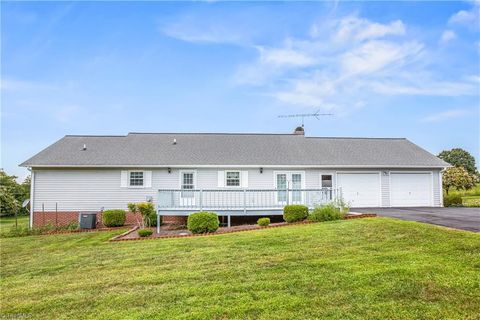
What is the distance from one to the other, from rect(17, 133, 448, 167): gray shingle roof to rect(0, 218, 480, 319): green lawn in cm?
865

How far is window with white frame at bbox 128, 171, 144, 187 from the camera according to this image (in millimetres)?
16844

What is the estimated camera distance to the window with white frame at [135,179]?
16.8 meters

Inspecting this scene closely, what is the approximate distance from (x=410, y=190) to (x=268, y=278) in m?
15.9

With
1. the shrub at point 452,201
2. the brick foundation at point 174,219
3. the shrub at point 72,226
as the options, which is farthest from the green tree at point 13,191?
the shrub at point 452,201

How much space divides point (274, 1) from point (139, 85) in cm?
1006

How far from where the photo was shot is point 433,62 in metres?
17.4

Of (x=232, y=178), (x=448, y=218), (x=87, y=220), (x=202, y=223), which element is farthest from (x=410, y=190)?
(x=87, y=220)

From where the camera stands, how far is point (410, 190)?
18406mm

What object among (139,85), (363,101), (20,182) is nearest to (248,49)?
(139,85)

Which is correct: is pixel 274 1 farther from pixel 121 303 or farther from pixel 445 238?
pixel 121 303

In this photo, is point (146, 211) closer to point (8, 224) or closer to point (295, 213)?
point (295, 213)

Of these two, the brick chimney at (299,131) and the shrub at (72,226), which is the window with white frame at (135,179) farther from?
the brick chimney at (299,131)

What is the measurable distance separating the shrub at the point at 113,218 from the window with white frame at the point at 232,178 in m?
5.43

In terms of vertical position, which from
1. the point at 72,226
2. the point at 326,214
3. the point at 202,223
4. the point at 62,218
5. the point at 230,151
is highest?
the point at 230,151
